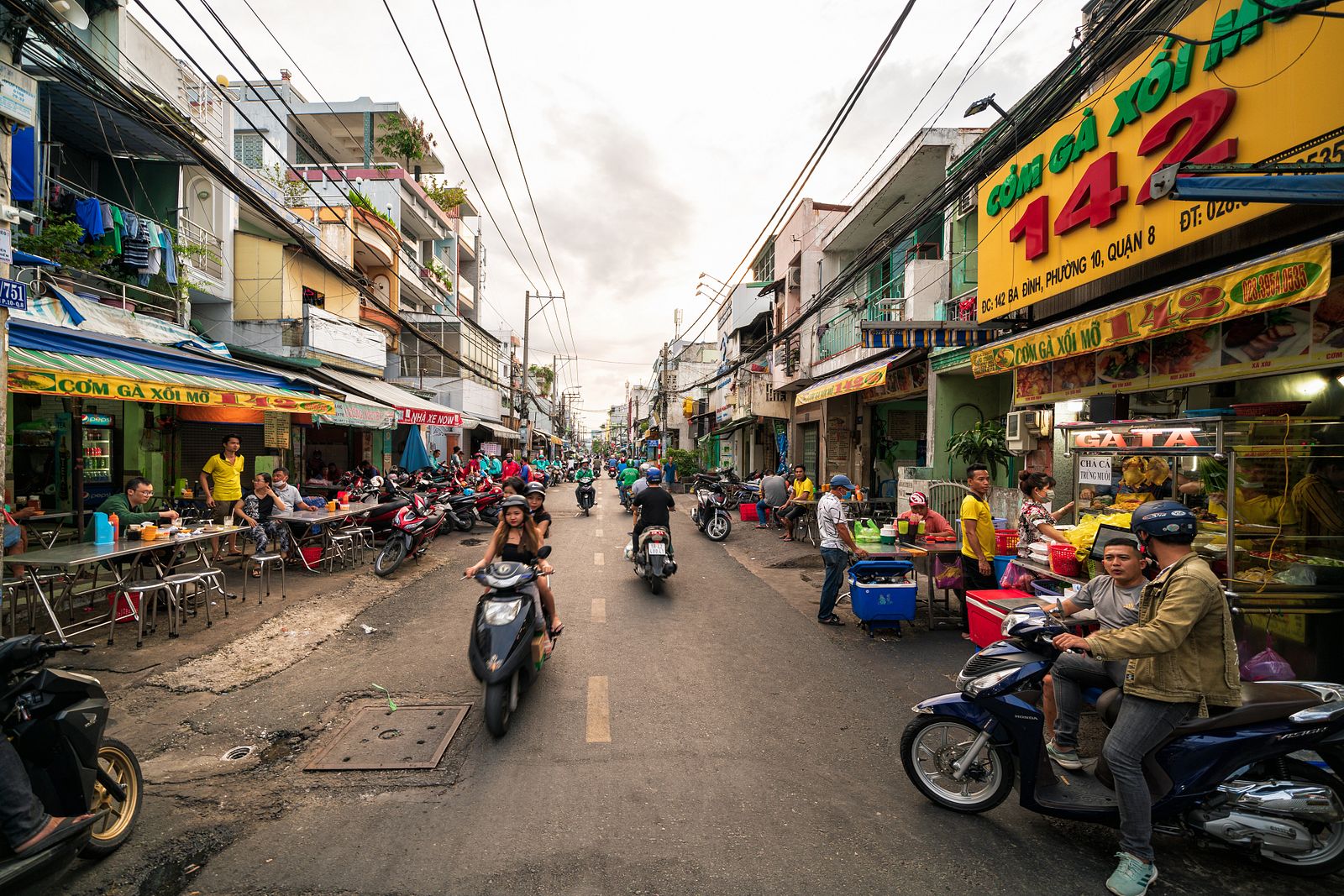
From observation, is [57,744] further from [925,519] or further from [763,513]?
[763,513]

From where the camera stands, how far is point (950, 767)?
3.44 metres

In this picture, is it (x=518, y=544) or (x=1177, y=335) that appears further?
(x=1177, y=335)

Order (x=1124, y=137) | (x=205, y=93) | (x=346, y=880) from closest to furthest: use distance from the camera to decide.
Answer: (x=346, y=880) → (x=1124, y=137) → (x=205, y=93)

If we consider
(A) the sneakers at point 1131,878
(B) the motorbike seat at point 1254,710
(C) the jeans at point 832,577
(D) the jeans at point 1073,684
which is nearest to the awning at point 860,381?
(C) the jeans at point 832,577

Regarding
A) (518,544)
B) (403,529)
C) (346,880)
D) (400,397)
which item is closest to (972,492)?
(518,544)

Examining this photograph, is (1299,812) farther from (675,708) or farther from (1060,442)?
(1060,442)

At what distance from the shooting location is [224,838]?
10.1 feet

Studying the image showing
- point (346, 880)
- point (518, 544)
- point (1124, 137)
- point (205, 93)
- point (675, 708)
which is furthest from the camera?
point (205, 93)

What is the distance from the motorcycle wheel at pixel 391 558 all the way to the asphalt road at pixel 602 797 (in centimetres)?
355

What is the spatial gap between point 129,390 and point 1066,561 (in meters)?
10.1

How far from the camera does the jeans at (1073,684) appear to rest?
333 centimetres

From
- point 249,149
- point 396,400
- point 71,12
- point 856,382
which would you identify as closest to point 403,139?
point 249,149

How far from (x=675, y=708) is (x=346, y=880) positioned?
246 centimetres

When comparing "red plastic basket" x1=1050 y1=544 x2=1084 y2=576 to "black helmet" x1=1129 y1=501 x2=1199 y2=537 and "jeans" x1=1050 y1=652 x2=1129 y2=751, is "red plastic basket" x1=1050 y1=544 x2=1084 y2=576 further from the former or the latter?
"black helmet" x1=1129 y1=501 x2=1199 y2=537
